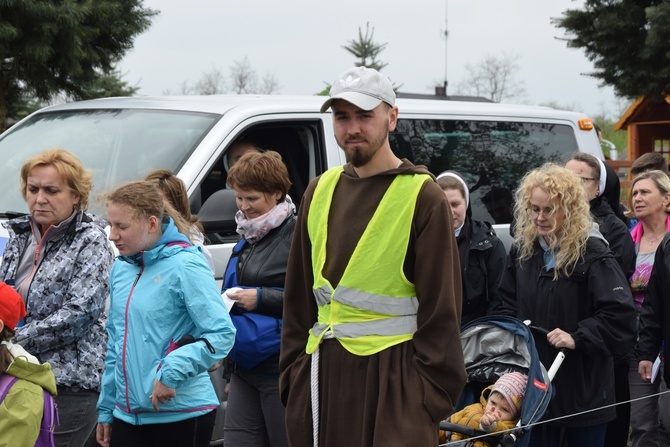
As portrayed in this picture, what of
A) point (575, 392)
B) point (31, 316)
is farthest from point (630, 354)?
point (31, 316)

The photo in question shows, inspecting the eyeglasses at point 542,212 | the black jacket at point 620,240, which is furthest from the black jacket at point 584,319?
the black jacket at point 620,240

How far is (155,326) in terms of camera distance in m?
4.48

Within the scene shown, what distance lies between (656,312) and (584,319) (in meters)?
0.73

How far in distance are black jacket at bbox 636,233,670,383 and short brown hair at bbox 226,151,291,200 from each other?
2.25 m

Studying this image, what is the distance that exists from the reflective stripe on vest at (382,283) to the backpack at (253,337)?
1468 mm

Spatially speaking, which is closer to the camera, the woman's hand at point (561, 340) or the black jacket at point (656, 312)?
the woman's hand at point (561, 340)

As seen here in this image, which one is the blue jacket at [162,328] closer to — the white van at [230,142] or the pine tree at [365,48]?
the white van at [230,142]

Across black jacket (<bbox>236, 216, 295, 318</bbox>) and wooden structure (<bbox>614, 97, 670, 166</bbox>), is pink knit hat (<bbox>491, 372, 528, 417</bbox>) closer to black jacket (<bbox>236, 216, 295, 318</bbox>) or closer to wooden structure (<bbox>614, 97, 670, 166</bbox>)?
black jacket (<bbox>236, 216, 295, 318</bbox>)

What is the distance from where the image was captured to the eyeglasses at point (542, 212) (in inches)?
210

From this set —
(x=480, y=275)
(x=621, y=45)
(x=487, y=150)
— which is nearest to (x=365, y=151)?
(x=480, y=275)

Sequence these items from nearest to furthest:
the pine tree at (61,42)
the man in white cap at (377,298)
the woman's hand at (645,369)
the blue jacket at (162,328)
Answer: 1. the man in white cap at (377,298)
2. the blue jacket at (162,328)
3. the woman's hand at (645,369)
4. the pine tree at (61,42)

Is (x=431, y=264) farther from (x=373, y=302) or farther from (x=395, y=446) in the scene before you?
(x=395, y=446)

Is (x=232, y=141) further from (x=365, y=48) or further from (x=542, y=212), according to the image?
(x=365, y=48)

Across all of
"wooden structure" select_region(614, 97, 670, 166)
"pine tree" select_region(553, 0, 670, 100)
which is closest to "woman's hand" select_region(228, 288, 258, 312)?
"pine tree" select_region(553, 0, 670, 100)
